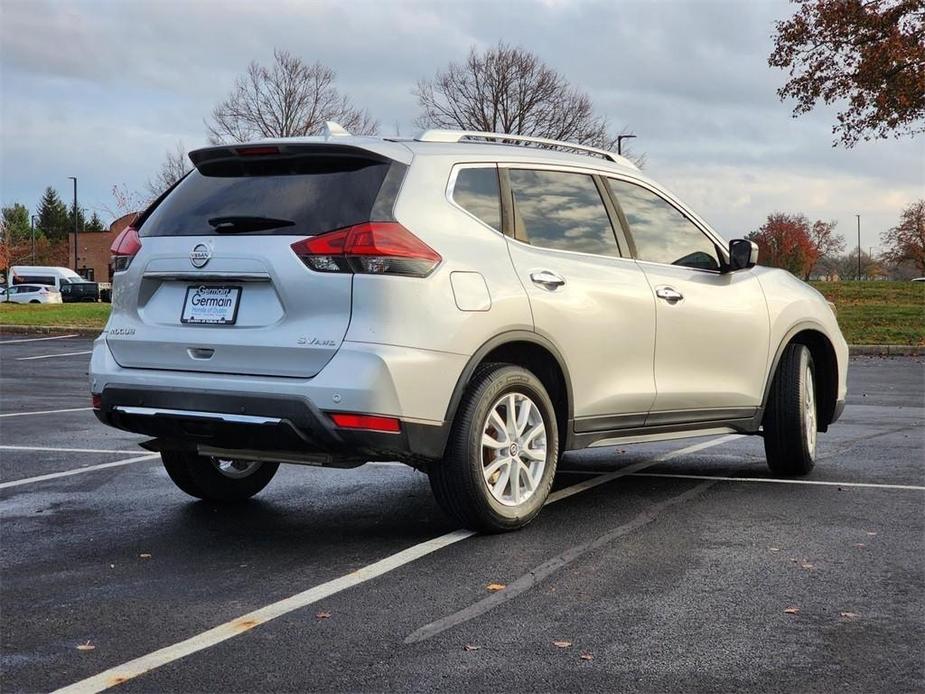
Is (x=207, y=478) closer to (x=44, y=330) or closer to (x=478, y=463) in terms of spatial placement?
(x=478, y=463)

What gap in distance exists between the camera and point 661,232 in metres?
7.04

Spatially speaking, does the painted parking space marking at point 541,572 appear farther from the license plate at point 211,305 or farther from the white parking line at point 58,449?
the white parking line at point 58,449

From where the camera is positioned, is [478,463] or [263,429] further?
[478,463]

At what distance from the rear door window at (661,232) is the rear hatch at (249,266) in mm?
1716

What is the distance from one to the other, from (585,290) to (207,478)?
2.37m

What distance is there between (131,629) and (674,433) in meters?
3.66

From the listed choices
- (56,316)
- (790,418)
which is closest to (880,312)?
(56,316)

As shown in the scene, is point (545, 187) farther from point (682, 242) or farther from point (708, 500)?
point (708, 500)

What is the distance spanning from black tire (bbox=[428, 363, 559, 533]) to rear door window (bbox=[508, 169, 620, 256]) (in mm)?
750

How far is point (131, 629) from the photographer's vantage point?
427 centimetres

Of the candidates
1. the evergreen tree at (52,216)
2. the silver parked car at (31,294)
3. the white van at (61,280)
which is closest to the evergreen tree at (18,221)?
the evergreen tree at (52,216)

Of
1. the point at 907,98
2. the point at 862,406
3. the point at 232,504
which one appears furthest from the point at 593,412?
the point at 907,98

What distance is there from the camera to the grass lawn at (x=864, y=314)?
2575 centimetres

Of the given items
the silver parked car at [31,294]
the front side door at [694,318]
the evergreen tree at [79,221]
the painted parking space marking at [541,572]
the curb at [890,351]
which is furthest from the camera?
the evergreen tree at [79,221]
